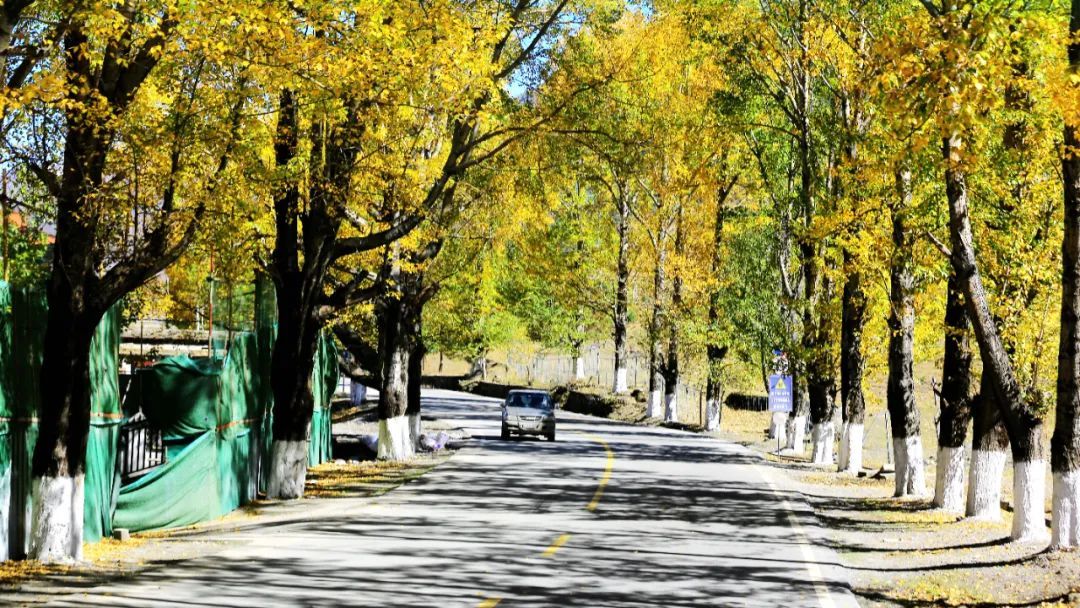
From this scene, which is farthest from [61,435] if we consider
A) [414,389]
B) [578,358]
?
[578,358]

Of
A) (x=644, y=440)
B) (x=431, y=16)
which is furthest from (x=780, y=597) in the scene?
(x=644, y=440)

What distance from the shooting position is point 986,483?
22.4 m

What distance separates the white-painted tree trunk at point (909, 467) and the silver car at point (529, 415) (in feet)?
62.1

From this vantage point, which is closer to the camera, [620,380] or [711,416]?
[711,416]

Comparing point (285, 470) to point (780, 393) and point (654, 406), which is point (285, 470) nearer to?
point (780, 393)

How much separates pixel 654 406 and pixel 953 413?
124 feet

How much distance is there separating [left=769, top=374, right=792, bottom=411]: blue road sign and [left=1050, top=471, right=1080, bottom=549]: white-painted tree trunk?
69.7 feet

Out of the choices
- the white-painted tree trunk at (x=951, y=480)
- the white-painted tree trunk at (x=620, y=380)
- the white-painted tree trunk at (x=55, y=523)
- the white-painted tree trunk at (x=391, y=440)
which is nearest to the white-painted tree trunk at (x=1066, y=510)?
the white-painted tree trunk at (x=951, y=480)

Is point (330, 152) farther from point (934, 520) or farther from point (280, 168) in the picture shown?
point (934, 520)

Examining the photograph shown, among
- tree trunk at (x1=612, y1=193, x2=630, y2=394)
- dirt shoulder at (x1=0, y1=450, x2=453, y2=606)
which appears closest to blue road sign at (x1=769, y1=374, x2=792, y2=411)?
dirt shoulder at (x1=0, y1=450, x2=453, y2=606)

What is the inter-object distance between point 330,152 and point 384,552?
30.9 feet

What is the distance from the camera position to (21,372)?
16812 mm

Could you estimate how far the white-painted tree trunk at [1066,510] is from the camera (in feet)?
55.2

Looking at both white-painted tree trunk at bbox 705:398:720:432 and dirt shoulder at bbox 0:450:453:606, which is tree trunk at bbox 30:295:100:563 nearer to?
dirt shoulder at bbox 0:450:453:606
